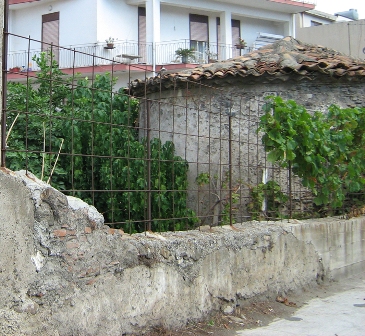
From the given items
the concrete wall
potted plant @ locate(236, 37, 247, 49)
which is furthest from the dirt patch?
potted plant @ locate(236, 37, 247, 49)

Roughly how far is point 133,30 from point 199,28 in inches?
125

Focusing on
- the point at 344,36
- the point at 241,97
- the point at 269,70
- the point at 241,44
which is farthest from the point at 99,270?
the point at 241,44

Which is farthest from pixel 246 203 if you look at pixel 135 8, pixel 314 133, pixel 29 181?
pixel 135 8

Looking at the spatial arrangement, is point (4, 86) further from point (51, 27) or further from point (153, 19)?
point (51, 27)

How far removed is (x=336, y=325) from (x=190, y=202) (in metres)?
3.72

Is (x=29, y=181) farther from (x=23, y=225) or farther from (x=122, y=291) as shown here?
(x=122, y=291)

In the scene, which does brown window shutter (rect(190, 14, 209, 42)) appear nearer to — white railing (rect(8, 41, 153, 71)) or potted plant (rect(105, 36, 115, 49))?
white railing (rect(8, 41, 153, 71))

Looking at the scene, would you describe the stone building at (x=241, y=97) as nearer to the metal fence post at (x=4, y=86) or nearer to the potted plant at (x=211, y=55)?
the metal fence post at (x=4, y=86)

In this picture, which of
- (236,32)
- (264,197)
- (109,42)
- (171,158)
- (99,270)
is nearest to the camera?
(99,270)

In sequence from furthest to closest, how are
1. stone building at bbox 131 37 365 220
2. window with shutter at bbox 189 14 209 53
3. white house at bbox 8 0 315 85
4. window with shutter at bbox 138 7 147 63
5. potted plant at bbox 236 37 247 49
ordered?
potted plant at bbox 236 37 247 49 → window with shutter at bbox 189 14 209 53 → window with shutter at bbox 138 7 147 63 → white house at bbox 8 0 315 85 → stone building at bbox 131 37 365 220

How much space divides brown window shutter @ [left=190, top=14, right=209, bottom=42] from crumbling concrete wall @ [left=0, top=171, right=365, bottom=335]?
18.3 meters

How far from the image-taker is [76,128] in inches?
364

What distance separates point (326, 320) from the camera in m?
6.53

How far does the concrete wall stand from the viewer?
1778 cm
